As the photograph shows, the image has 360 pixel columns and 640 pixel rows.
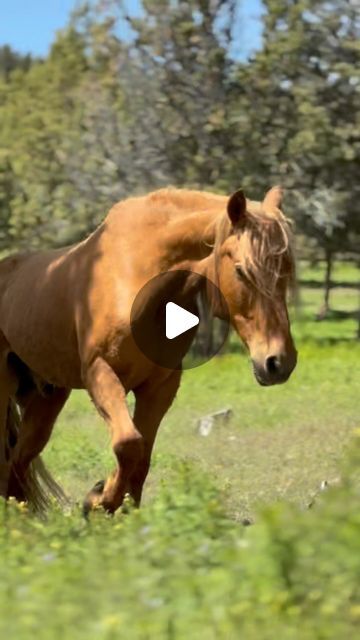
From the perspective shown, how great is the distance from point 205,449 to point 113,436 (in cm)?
643

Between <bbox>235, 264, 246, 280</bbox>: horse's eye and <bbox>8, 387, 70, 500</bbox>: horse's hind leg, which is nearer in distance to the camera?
<bbox>235, 264, 246, 280</bbox>: horse's eye

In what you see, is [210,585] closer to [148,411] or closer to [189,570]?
[189,570]

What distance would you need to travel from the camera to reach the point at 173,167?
25719 mm

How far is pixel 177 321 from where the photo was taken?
6238 millimetres

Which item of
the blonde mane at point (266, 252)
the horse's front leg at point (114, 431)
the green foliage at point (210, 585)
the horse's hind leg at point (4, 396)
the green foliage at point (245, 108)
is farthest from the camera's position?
the green foliage at point (245, 108)

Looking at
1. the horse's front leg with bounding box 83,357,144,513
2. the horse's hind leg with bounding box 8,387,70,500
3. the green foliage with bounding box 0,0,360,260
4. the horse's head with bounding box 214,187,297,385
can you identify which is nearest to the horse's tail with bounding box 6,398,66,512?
the horse's hind leg with bounding box 8,387,70,500

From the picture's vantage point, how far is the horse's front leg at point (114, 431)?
19.6 feet

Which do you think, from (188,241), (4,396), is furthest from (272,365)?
(4,396)

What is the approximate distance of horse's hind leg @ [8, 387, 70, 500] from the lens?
7.65m

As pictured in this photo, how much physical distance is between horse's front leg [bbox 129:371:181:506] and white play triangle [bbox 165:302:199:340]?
356 millimetres

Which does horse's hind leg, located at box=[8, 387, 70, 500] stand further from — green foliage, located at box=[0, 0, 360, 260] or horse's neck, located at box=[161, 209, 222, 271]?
green foliage, located at box=[0, 0, 360, 260]

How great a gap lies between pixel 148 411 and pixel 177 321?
64 centimetres
